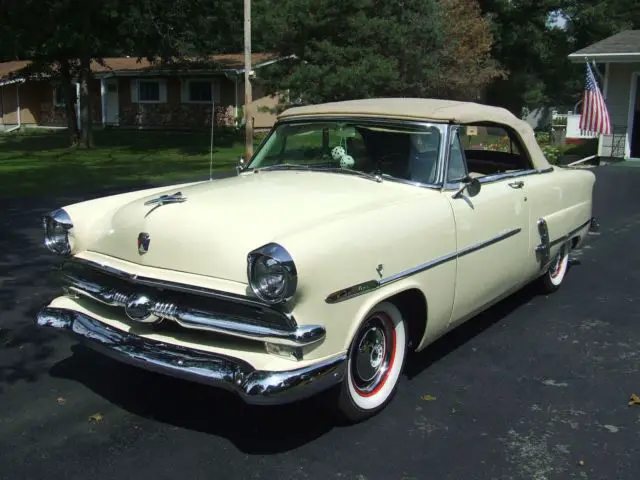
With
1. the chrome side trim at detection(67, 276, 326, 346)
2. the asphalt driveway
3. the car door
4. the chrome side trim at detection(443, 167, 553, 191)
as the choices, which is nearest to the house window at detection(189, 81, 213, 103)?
the asphalt driveway

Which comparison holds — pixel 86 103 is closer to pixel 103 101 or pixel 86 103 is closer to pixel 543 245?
pixel 103 101

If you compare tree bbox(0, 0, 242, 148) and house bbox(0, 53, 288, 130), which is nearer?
tree bbox(0, 0, 242, 148)

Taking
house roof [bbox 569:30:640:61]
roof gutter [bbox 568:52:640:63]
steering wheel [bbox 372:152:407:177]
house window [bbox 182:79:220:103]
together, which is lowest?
steering wheel [bbox 372:152:407:177]

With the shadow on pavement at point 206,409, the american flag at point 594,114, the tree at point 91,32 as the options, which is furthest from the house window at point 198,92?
the shadow on pavement at point 206,409

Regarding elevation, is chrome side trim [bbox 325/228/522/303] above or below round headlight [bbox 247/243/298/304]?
below

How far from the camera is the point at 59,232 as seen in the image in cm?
395

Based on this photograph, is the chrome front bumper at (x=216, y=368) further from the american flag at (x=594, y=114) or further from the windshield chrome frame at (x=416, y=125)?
the american flag at (x=594, y=114)

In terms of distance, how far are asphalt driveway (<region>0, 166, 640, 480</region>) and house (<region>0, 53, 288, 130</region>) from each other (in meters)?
25.7

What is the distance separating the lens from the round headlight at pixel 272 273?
2988 mm

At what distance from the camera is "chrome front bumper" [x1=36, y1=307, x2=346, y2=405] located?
300cm

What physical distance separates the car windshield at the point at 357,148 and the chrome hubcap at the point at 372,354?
40.1 inches

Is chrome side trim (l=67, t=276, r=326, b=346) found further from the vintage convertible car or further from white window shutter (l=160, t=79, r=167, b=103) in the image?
white window shutter (l=160, t=79, r=167, b=103)

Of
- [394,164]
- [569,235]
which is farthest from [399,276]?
[569,235]

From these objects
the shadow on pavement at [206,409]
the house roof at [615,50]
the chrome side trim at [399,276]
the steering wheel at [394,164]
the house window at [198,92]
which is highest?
the house roof at [615,50]
